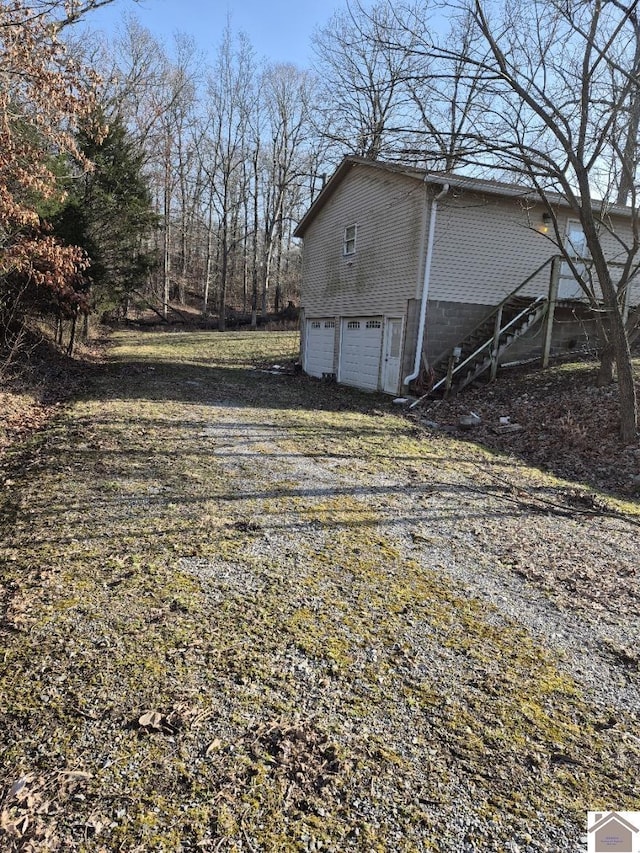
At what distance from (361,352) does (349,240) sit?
3.57m

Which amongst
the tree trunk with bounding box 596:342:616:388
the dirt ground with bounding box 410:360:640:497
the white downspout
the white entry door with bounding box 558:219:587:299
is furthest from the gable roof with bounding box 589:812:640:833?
the white entry door with bounding box 558:219:587:299

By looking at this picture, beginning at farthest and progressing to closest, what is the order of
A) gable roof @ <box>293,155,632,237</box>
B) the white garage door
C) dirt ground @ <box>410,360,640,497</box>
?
the white garage door, gable roof @ <box>293,155,632,237</box>, dirt ground @ <box>410,360,640,497</box>

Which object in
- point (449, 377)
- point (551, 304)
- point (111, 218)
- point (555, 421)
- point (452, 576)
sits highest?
point (111, 218)

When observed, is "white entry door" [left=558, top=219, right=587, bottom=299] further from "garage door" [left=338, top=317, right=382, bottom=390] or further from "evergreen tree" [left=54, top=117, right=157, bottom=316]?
"evergreen tree" [left=54, top=117, right=157, bottom=316]

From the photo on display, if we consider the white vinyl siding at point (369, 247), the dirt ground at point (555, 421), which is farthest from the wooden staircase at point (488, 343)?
the white vinyl siding at point (369, 247)

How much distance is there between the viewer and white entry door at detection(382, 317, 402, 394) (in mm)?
12905

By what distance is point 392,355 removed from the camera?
13.2 m

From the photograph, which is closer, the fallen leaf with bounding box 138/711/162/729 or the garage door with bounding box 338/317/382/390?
the fallen leaf with bounding box 138/711/162/729

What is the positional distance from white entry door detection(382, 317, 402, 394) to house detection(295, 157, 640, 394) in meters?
0.03

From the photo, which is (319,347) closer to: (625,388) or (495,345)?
(495,345)

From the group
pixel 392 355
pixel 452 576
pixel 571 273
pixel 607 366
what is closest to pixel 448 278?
pixel 392 355

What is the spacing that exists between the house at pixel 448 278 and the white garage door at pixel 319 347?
4.35ft

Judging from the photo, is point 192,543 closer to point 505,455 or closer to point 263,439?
point 263,439

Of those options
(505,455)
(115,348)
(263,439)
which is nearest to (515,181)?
(505,455)
